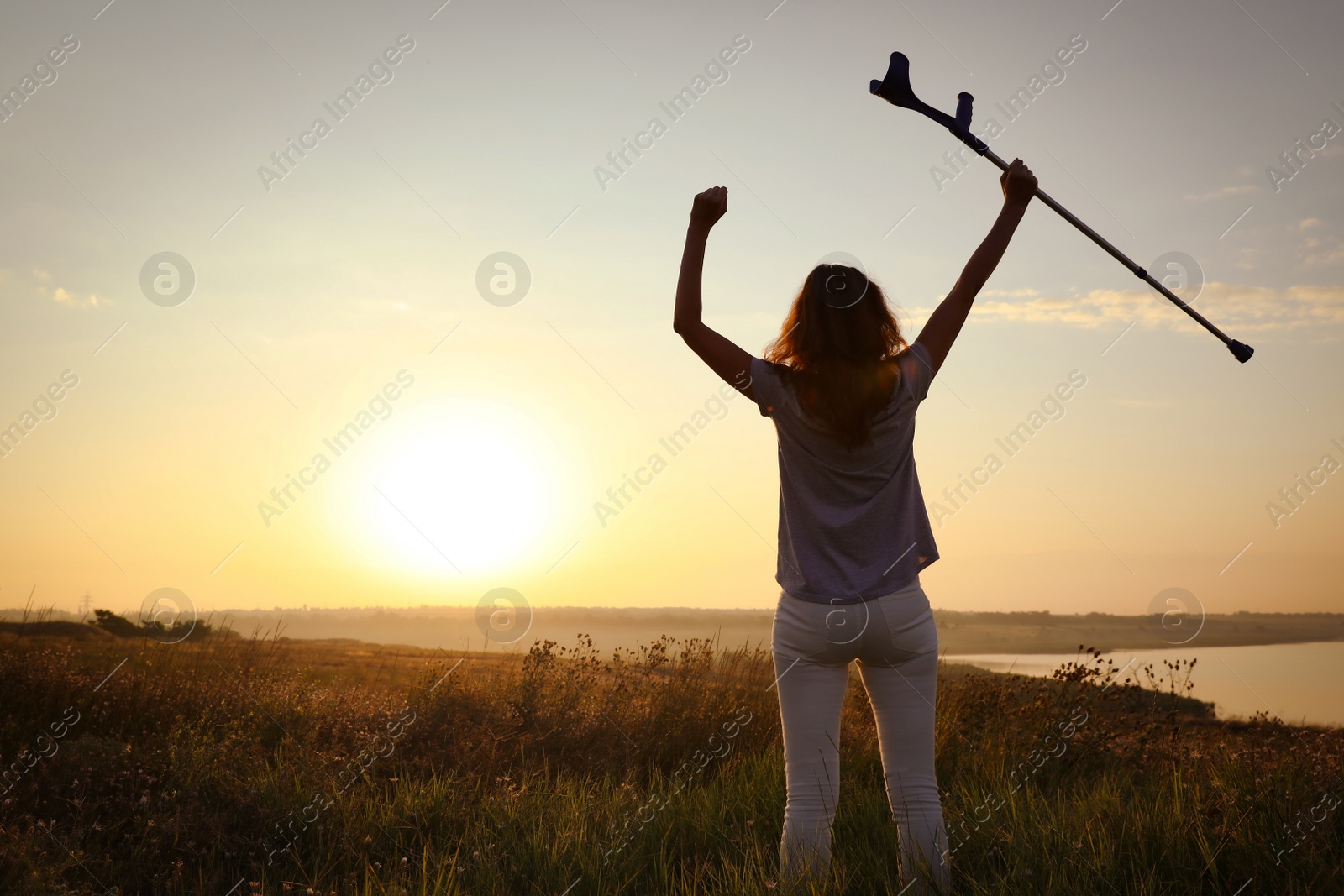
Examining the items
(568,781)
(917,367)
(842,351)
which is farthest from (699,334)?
(568,781)

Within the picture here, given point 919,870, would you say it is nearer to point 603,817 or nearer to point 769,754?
point 603,817

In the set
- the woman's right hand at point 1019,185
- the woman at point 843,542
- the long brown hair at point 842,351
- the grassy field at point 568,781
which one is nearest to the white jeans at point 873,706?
the woman at point 843,542

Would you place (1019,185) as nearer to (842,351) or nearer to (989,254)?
(989,254)

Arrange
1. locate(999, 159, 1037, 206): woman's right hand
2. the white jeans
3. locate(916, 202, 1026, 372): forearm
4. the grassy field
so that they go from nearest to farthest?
1. the white jeans
2. locate(916, 202, 1026, 372): forearm
3. locate(999, 159, 1037, 206): woman's right hand
4. the grassy field

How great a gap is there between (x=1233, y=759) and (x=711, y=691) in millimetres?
3920

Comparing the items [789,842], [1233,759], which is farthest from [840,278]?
[1233,759]

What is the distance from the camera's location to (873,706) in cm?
282

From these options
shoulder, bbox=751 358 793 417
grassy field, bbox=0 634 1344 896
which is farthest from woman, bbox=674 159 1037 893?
grassy field, bbox=0 634 1344 896

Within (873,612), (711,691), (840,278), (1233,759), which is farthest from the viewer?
(711,691)

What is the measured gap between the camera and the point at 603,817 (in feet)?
14.4

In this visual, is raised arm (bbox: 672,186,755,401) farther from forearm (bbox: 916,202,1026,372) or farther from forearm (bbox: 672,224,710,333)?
forearm (bbox: 916,202,1026,372)

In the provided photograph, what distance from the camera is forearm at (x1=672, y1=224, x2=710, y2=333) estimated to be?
2.86 m

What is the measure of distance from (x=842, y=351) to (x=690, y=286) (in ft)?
1.87

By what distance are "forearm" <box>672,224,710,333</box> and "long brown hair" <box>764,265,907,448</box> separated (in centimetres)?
34
